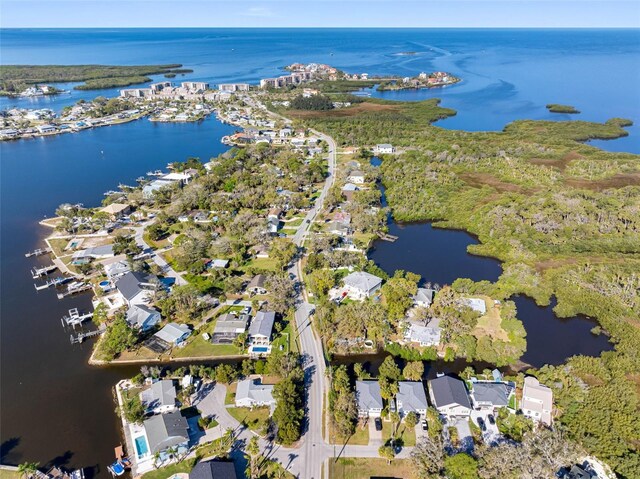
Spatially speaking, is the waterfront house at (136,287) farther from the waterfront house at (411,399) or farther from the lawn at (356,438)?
the waterfront house at (411,399)

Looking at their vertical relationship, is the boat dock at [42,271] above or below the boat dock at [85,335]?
above

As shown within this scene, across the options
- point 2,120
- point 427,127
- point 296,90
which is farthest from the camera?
point 296,90

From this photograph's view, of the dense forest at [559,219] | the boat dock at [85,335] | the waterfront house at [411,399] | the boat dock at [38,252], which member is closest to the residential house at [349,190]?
the dense forest at [559,219]

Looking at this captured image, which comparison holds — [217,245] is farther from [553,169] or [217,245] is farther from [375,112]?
[375,112]

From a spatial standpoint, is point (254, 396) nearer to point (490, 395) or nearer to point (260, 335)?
point (260, 335)

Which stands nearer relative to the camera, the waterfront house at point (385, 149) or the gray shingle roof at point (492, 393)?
the gray shingle roof at point (492, 393)

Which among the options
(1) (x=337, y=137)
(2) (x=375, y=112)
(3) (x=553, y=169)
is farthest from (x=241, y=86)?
(3) (x=553, y=169)
